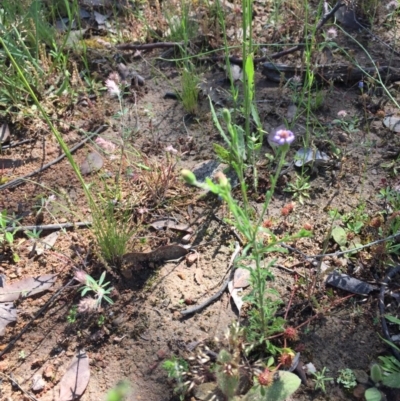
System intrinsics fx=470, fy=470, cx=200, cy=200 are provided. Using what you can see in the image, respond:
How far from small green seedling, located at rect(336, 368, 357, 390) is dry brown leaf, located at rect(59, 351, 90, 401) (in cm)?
82

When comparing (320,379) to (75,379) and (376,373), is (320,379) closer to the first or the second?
(376,373)

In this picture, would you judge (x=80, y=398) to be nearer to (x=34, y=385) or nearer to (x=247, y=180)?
(x=34, y=385)

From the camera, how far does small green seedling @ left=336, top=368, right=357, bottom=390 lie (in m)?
1.47

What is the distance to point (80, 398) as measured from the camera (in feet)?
4.99

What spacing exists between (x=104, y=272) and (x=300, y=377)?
0.74 m

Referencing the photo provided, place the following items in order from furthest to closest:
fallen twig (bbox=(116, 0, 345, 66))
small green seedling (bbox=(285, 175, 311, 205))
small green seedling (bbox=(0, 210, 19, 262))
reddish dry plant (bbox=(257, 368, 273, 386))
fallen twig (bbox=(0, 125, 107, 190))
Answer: fallen twig (bbox=(116, 0, 345, 66)) < fallen twig (bbox=(0, 125, 107, 190)) < small green seedling (bbox=(285, 175, 311, 205)) < small green seedling (bbox=(0, 210, 19, 262)) < reddish dry plant (bbox=(257, 368, 273, 386))

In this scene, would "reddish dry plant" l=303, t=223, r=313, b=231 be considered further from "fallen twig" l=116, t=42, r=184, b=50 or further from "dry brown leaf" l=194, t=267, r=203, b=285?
"fallen twig" l=116, t=42, r=184, b=50

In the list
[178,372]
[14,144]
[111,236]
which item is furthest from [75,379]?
[14,144]

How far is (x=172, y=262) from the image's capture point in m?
1.83

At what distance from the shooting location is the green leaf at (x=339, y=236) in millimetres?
1790

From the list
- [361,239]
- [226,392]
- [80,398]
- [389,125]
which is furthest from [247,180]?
[80,398]

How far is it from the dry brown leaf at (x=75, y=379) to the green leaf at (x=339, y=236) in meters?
1.00

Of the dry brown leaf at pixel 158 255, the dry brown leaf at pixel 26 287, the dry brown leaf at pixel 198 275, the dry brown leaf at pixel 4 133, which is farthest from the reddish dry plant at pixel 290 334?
the dry brown leaf at pixel 4 133

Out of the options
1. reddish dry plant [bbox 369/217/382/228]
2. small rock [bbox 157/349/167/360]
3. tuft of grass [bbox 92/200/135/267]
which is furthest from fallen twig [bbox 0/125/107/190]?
reddish dry plant [bbox 369/217/382/228]
